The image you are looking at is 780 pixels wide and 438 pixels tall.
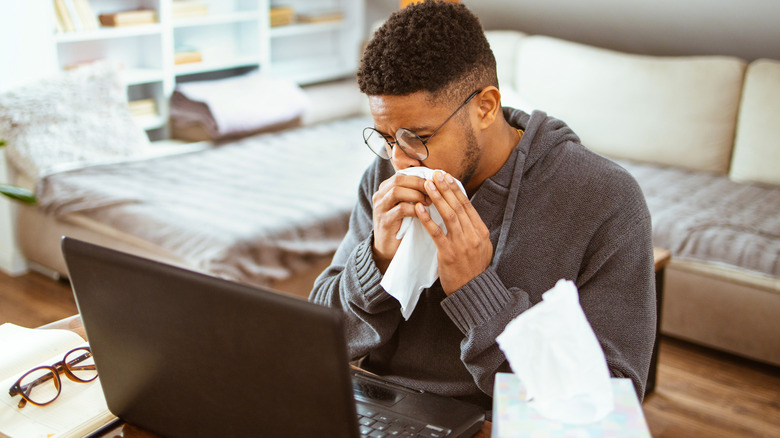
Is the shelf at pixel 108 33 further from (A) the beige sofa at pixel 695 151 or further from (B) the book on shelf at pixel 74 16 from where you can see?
(A) the beige sofa at pixel 695 151

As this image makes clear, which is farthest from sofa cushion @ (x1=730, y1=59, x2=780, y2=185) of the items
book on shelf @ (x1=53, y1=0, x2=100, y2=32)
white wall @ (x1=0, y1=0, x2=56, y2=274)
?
white wall @ (x1=0, y1=0, x2=56, y2=274)

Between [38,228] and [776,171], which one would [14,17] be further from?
[776,171]

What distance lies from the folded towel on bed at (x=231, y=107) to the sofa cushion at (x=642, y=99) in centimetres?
128

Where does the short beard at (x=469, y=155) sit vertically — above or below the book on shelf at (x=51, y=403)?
above

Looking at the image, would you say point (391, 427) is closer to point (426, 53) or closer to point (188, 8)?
point (426, 53)

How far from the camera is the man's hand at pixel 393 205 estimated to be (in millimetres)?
1159

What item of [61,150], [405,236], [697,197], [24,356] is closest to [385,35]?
[405,236]

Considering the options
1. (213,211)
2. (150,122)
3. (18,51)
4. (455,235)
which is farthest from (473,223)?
(150,122)

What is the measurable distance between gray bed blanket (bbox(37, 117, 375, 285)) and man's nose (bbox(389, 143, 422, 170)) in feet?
4.53

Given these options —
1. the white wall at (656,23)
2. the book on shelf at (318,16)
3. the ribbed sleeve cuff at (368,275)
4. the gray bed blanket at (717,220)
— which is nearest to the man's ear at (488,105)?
the ribbed sleeve cuff at (368,275)

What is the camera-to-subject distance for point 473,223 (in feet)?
3.73

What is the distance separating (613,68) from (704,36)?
0.50 meters

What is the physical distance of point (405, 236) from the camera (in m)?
1.18

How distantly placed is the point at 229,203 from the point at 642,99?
1886 millimetres
